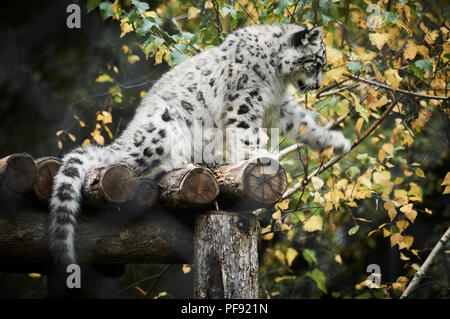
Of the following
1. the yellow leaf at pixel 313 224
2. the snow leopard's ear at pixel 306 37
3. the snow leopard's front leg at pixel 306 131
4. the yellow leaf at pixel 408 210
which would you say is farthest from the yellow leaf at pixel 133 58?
the yellow leaf at pixel 408 210

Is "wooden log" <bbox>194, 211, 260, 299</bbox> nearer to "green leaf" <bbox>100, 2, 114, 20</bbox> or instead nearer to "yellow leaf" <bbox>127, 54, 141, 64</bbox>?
"green leaf" <bbox>100, 2, 114, 20</bbox>

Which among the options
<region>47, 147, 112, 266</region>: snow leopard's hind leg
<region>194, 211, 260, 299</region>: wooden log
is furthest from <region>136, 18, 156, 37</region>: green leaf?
<region>194, 211, 260, 299</region>: wooden log

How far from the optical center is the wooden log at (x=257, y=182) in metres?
2.71

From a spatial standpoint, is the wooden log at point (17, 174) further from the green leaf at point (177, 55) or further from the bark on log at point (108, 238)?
the green leaf at point (177, 55)

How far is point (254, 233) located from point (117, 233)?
3.01 ft

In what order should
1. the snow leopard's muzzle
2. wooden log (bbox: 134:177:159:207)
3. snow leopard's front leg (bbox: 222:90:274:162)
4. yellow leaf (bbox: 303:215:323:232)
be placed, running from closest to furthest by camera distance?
wooden log (bbox: 134:177:159:207) < snow leopard's front leg (bbox: 222:90:274:162) < yellow leaf (bbox: 303:215:323:232) < the snow leopard's muzzle

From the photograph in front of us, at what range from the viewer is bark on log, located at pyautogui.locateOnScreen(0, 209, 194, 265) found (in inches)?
113

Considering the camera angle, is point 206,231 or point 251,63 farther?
point 251,63

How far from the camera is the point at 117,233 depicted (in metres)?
3.04

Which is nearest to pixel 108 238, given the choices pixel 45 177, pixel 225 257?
pixel 45 177

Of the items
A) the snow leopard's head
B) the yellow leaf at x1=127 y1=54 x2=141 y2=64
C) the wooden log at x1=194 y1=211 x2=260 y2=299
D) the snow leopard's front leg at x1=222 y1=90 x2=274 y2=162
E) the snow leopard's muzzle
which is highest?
the yellow leaf at x1=127 y1=54 x2=141 y2=64

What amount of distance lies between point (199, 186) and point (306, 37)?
6.31 ft

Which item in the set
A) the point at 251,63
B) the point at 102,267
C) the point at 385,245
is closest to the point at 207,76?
the point at 251,63
